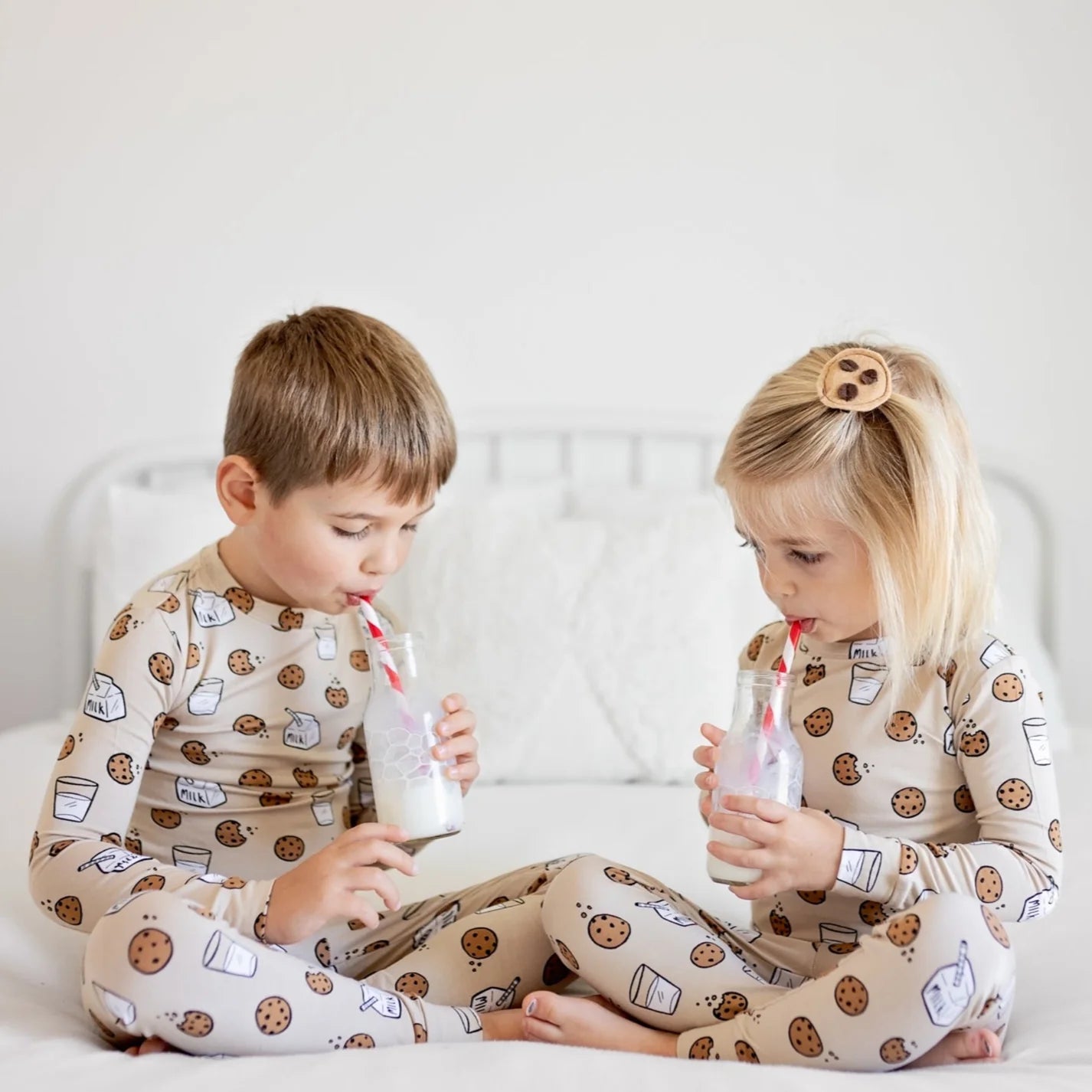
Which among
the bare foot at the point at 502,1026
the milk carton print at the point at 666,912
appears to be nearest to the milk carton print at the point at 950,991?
the milk carton print at the point at 666,912

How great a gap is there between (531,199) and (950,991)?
1625 millimetres

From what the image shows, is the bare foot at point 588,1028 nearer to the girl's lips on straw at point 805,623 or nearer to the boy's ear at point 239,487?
the girl's lips on straw at point 805,623

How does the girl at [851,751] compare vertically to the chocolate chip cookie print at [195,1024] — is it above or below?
above

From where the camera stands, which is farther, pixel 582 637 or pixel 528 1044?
pixel 582 637

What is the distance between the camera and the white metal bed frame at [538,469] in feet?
7.22

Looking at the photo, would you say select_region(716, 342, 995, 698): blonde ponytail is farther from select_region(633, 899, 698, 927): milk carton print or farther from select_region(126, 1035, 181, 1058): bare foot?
select_region(126, 1035, 181, 1058): bare foot

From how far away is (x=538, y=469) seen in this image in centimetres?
229

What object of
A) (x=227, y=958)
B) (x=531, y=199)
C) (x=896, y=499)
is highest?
(x=531, y=199)

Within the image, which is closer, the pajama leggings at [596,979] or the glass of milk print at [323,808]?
the pajama leggings at [596,979]

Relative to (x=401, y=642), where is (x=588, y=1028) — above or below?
below

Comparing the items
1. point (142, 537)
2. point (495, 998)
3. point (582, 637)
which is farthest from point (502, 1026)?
point (142, 537)

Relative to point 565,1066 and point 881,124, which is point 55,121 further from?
point 565,1066

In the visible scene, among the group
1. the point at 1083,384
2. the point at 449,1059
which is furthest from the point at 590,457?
the point at 449,1059

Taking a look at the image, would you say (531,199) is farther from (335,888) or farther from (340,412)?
(335,888)
